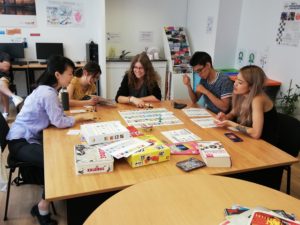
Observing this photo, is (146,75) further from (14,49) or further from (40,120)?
(14,49)

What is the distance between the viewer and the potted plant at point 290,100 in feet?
11.6

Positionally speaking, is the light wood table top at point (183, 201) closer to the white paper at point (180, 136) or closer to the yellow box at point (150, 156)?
the yellow box at point (150, 156)

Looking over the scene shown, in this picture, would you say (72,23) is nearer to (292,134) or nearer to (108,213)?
(292,134)

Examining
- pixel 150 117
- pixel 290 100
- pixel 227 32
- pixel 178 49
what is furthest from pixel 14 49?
pixel 290 100

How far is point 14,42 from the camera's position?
17.0 ft

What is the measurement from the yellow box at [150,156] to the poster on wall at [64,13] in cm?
450

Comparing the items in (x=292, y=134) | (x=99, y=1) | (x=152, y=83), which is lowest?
(x=292, y=134)

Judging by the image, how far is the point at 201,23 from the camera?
5008 mm

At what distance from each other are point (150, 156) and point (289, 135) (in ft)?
4.04

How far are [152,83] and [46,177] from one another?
69.1 inches

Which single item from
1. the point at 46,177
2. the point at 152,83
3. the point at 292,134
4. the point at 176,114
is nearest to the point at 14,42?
the point at 152,83

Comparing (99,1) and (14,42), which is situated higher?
(99,1)

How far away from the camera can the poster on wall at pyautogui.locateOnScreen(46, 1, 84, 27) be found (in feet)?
17.1

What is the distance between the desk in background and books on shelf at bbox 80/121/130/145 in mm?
111
